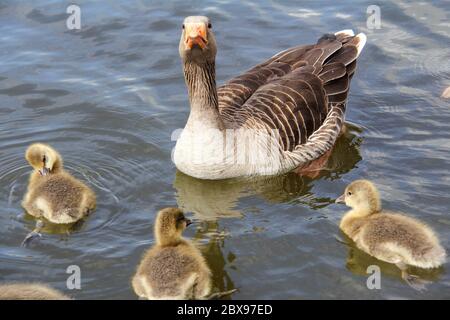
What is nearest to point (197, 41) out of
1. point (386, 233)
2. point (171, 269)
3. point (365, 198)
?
point (365, 198)

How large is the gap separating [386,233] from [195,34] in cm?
263

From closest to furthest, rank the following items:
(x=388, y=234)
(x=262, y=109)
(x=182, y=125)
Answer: (x=388, y=234), (x=262, y=109), (x=182, y=125)

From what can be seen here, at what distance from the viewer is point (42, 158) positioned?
7.78 meters

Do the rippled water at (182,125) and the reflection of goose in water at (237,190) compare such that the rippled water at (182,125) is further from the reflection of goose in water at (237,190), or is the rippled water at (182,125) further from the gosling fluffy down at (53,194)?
the gosling fluffy down at (53,194)

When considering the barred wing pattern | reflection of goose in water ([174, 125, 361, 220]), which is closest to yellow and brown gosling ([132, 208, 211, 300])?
reflection of goose in water ([174, 125, 361, 220])

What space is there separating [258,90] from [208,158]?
1.27m

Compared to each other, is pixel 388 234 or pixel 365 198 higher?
pixel 365 198

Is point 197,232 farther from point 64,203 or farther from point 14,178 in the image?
point 14,178

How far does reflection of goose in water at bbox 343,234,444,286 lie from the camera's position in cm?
684

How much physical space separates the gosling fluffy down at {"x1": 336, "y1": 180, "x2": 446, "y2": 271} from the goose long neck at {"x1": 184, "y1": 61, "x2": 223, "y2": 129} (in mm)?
1588

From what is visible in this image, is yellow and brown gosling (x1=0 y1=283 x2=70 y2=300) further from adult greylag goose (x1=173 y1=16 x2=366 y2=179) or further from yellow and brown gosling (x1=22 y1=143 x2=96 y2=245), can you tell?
adult greylag goose (x1=173 y1=16 x2=366 y2=179)

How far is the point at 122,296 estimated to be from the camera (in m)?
6.65

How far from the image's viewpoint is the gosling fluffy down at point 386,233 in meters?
6.75

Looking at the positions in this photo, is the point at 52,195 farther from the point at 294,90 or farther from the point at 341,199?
the point at 294,90
